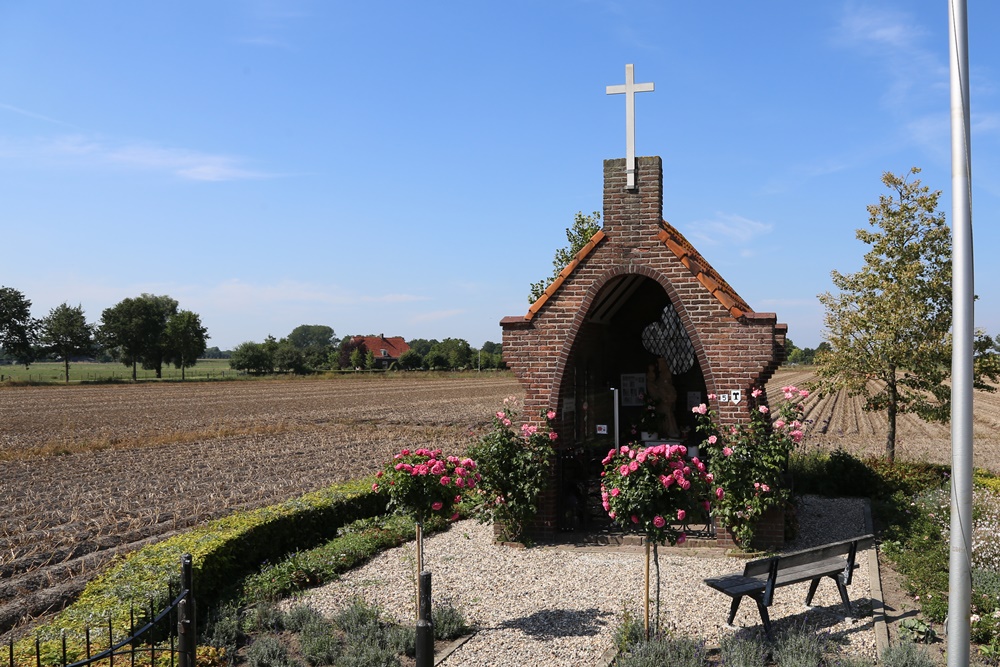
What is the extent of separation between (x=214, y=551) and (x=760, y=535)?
7.78 meters

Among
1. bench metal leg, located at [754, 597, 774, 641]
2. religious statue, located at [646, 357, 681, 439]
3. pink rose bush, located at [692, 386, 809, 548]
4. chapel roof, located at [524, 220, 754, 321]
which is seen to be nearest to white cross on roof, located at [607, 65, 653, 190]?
chapel roof, located at [524, 220, 754, 321]

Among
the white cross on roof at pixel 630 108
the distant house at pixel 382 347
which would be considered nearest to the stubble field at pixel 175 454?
the white cross on roof at pixel 630 108

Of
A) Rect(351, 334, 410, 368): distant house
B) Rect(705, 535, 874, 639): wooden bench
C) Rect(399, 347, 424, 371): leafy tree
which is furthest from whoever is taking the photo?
Rect(351, 334, 410, 368): distant house

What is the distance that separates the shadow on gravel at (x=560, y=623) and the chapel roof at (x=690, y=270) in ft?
15.9

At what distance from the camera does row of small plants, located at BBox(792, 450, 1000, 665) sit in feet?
26.5

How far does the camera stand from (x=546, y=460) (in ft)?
38.2

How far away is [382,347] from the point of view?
440ft

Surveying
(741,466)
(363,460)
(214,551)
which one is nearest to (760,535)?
(741,466)

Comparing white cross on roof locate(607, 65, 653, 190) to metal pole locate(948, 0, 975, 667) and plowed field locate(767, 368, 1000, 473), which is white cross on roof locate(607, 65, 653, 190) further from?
plowed field locate(767, 368, 1000, 473)

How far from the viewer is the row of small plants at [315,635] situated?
291 inches

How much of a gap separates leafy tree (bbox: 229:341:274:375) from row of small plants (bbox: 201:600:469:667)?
322 ft

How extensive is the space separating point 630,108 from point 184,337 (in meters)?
96.5

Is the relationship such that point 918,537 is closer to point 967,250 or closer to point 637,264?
point 637,264

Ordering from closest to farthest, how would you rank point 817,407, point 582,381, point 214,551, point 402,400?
point 214,551 < point 582,381 < point 817,407 < point 402,400
